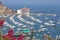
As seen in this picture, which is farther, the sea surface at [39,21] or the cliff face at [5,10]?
the sea surface at [39,21]

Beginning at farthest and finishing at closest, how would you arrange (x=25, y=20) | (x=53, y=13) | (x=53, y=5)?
(x=25, y=20) < (x=53, y=13) < (x=53, y=5)

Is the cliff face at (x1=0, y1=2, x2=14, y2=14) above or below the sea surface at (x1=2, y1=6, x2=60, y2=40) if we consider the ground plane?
above

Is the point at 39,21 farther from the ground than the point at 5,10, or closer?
closer

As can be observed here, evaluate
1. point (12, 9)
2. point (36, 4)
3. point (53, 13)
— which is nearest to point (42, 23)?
point (53, 13)

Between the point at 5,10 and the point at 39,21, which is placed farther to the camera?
the point at 39,21

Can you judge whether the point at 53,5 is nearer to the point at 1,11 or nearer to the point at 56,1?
the point at 56,1

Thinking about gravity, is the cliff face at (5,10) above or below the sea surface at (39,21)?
above

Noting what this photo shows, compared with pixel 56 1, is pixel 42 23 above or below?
below

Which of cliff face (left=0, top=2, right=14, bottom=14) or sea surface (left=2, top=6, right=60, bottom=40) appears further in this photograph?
sea surface (left=2, top=6, right=60, bottom=40)

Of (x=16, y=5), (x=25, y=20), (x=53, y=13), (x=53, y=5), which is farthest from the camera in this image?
(x=25, y=20)

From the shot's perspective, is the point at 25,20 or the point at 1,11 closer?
the point at 1,11

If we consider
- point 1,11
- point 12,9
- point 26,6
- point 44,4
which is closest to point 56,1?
point 44,4
